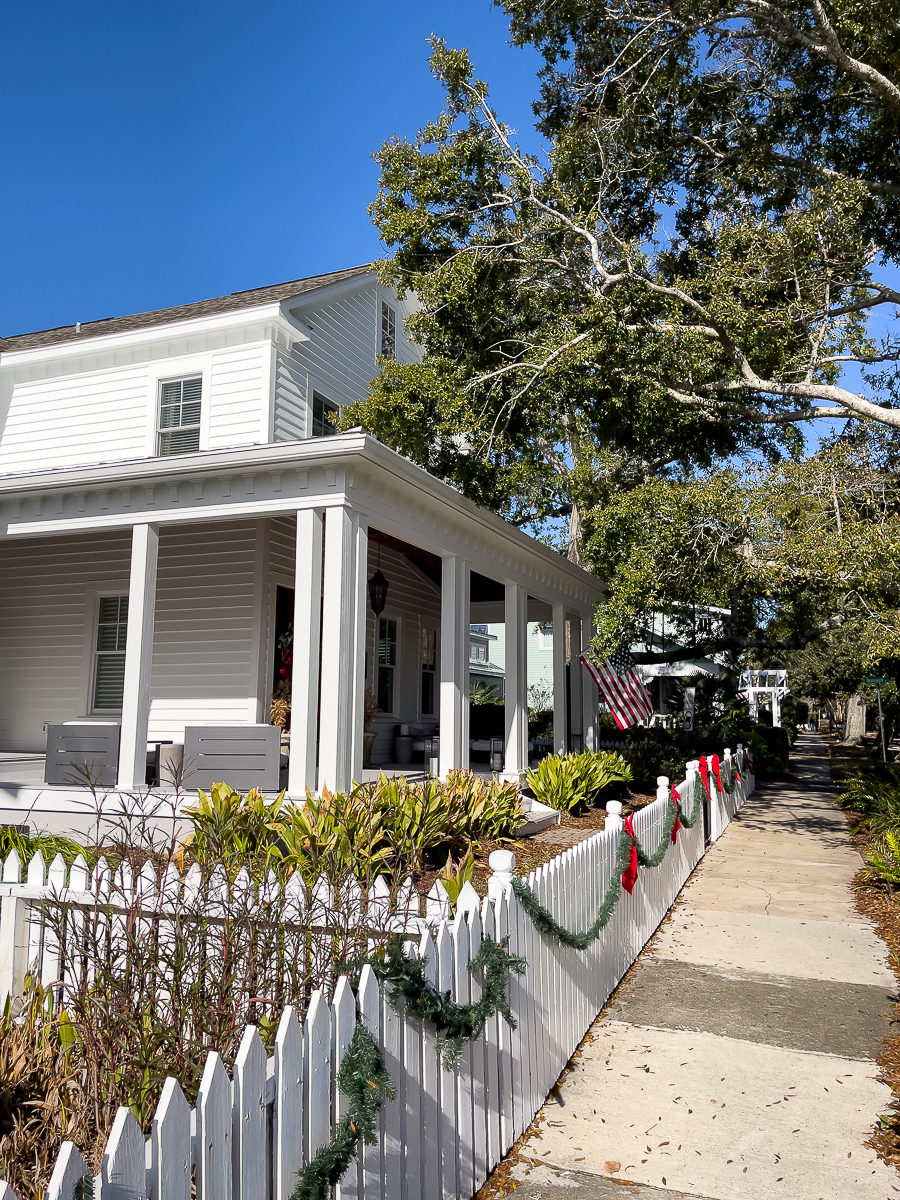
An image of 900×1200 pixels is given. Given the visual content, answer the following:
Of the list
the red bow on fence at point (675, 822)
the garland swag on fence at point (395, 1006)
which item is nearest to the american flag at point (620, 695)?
the red bow on fence at point (675, 822)

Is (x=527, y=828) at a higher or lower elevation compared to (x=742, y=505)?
lower

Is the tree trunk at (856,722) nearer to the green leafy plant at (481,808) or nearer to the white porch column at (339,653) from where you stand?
the green leafy plant at (481,808)

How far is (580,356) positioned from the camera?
41.5 feet

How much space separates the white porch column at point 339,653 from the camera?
27.2 ft

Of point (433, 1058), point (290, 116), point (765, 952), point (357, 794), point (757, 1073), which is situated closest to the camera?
point (433, 1058)

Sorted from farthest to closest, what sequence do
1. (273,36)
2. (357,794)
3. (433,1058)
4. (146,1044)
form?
(273,36)
(357,794)
(433,1058)
(146,1044)

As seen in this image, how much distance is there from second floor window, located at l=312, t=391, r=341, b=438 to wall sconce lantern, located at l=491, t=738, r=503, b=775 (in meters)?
6.20

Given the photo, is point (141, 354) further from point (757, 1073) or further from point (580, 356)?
point (757, 1073)

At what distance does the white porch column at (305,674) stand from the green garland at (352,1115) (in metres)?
5.79

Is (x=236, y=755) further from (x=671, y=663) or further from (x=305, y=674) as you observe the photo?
(x=671, y=663)

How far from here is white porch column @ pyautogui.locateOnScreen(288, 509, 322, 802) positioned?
27.0ft

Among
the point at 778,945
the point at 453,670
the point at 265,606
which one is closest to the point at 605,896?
the point at 778,945

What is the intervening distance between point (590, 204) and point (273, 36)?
676cm

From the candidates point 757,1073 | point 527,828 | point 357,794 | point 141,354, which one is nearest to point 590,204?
point 141,354
